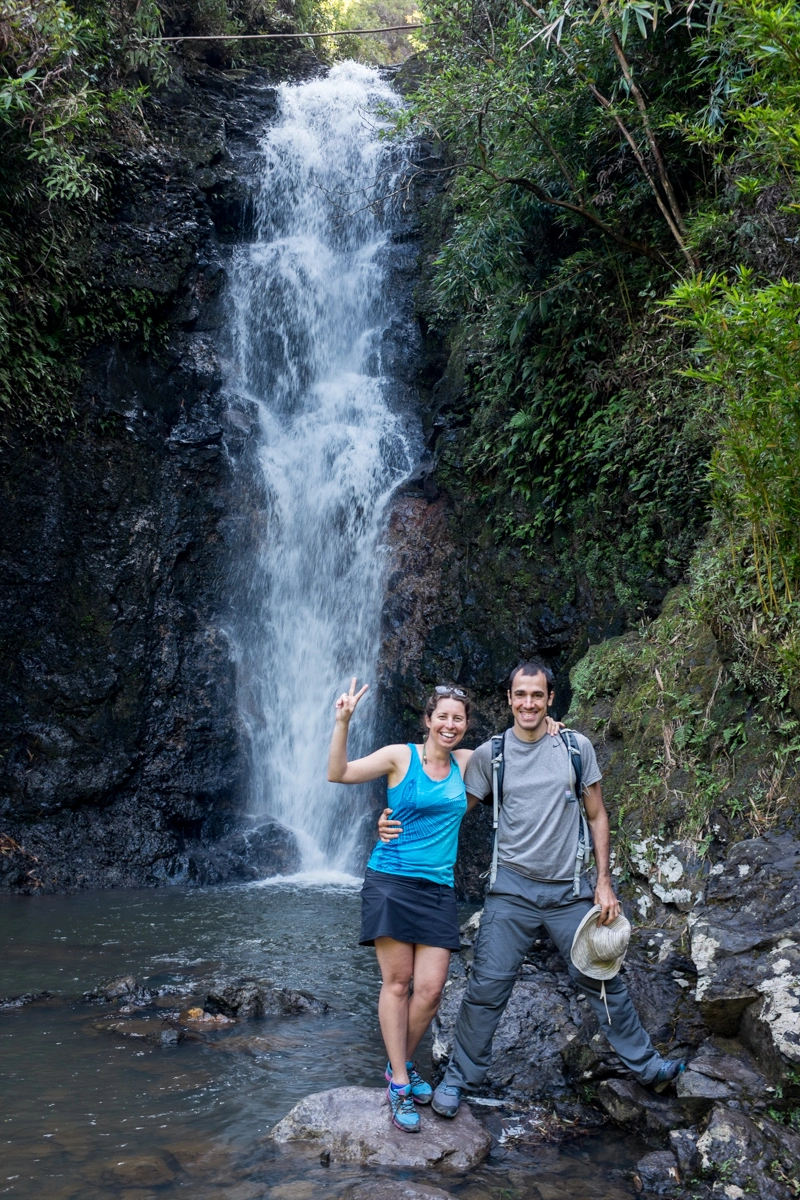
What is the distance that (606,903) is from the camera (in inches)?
143

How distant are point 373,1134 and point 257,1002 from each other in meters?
2.04

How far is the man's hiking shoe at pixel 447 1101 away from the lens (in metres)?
3.57

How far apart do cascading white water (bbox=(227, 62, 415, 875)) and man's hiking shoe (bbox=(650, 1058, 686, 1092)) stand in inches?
270

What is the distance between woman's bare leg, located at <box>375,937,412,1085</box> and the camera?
11.7 ft

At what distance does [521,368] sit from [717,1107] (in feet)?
24.7

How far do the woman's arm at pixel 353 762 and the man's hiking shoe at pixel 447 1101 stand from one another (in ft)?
4.13

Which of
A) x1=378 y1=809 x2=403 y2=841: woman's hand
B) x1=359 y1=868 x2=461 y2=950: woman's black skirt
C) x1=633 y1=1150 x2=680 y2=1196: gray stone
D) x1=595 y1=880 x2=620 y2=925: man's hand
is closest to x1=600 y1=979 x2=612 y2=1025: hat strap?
x1=595 y1=880 x2=620 y2=925: man's hand

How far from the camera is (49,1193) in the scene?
3234 millimetres

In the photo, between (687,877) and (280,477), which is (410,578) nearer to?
(280,477)

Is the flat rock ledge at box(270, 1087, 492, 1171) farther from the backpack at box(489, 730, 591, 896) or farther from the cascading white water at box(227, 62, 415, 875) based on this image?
the cascading white water at box(227, 62, 415, 875)

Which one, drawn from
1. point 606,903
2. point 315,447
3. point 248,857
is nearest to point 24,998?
point 606,903

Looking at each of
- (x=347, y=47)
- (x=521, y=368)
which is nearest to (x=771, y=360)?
(x=521, y=368)

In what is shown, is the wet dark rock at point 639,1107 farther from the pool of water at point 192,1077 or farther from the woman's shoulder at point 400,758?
the woman's shoulder at point 400,758

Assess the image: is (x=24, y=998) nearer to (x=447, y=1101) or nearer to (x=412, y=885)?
(x=447, y=1101)
